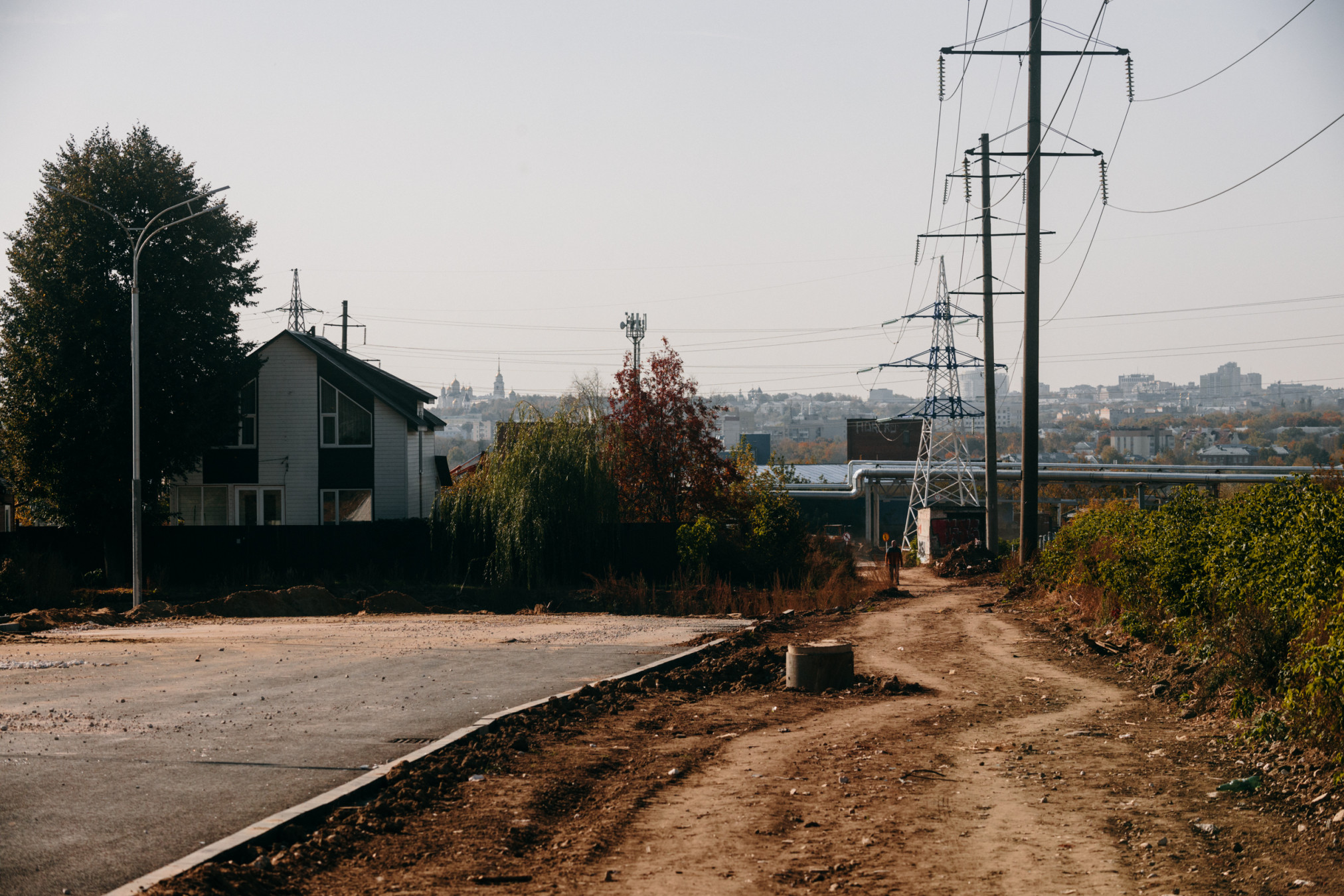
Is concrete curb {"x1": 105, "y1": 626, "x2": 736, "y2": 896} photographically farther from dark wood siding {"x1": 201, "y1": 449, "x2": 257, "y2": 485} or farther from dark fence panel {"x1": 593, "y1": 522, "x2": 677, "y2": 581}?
dark wood siding {"x1": 201, "y1": 449, "x2": 257, "y2": 485}

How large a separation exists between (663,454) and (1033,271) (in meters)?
16.2

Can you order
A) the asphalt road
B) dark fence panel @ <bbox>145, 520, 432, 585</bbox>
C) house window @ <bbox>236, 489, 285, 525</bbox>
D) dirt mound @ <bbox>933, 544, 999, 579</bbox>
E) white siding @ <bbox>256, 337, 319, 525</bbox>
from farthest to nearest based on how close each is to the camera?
dirt mound @ <bbox>933, 544, 999, 579</bbox>
house window @ <bbox>236, 489, 285, 525</bbox>
white siding @ <bbox>256, 337, 319, 525</bbox>
dark fence panel @ <bbox>145, 520, 432, 585</bbox>
the asphalt road

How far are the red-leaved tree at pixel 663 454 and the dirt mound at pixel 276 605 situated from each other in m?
11.3

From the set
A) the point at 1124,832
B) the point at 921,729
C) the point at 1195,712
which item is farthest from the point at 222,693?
the point at 1195,712

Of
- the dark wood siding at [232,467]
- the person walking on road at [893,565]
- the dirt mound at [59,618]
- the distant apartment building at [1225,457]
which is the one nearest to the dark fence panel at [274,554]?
the dark wood siding at [232,467]

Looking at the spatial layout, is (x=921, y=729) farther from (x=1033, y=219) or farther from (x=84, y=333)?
(x=84, y=333)

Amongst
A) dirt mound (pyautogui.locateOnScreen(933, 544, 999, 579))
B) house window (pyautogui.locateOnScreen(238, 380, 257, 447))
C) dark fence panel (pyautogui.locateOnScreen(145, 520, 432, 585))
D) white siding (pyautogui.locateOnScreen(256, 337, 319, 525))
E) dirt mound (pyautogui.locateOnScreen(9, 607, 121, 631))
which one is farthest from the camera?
dirt mound (pyautogui.locateOnScreen(933, 544, 999, 579))

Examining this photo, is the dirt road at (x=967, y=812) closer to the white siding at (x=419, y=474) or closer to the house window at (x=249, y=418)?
the white siding at (x=419, y=474)

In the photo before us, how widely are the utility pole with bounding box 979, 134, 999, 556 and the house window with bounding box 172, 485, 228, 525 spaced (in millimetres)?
26241

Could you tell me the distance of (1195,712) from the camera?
11.3 meters

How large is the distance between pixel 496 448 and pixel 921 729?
2542 cm

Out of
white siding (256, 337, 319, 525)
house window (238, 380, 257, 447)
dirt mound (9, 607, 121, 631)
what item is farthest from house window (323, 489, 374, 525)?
dirt mound (9, 607, 121, 631)

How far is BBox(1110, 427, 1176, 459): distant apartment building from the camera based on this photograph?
16438cm

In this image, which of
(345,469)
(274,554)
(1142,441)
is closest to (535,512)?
(274,554)
